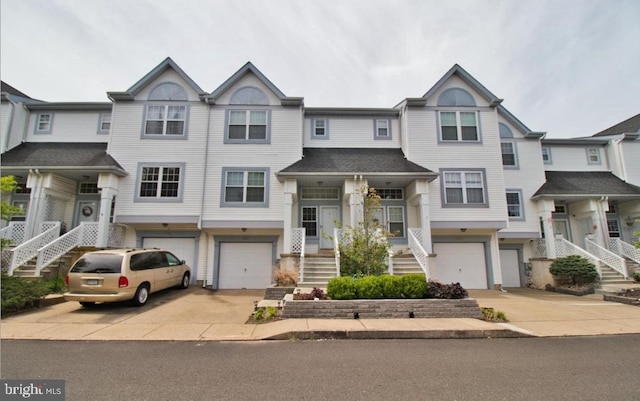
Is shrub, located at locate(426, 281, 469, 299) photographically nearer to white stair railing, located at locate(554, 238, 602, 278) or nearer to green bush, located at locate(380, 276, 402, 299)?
green bush, located at locate(380, 276, 402, 299)

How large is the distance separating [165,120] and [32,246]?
25.0 feet

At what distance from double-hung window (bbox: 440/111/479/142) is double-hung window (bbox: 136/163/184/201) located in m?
13.5

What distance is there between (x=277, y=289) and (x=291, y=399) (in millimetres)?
6821

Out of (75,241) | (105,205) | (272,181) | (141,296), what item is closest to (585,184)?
(272,181)

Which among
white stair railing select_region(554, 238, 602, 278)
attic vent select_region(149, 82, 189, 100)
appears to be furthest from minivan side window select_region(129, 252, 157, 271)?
white stair railing select_region(554, 238, 602, 278)

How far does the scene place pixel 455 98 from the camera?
15.7 metres

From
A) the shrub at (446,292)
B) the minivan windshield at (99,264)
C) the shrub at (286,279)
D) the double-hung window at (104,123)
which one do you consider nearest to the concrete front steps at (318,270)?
the shrub at (286,279)

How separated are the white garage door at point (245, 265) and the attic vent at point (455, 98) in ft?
38.9

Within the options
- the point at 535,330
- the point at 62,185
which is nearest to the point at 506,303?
the point at 535,330

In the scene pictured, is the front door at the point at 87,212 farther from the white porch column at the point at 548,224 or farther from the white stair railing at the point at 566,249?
the white stair railing at the point at 566,249

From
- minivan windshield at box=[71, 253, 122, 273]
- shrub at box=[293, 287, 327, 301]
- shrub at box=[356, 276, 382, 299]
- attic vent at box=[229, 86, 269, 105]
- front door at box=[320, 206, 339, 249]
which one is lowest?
shrub at box=[293, 287, 327, 301]

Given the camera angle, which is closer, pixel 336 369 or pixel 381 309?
pixel 336 369

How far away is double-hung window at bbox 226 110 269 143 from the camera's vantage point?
587 inches

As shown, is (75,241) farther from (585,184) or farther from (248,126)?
(585,184)
